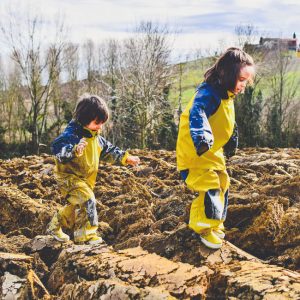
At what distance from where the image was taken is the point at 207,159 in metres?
3.62

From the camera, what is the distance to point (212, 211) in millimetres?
3584

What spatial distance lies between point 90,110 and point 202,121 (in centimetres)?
121

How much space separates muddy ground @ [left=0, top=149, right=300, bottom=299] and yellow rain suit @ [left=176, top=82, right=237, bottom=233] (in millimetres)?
206

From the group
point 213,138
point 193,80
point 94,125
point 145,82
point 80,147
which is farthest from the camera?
point 193,80

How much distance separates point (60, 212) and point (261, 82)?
3328 cm

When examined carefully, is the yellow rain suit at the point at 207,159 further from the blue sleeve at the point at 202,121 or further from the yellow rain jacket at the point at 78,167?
the yellow rain jacket at the point at 78,167

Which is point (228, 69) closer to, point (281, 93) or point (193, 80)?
point (281, 93)

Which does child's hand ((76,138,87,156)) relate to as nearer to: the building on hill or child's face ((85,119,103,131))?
child's face ((85,119,103,131))

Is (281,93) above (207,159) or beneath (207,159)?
beneath

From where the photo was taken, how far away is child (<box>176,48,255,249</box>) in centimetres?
354

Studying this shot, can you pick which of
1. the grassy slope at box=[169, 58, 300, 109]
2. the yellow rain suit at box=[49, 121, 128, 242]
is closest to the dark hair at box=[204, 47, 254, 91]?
the yellow rain suit at box=[49, 121, 128, 242]

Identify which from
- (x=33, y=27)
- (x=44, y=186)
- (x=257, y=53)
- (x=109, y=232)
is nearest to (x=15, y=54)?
(x=33, y=27)

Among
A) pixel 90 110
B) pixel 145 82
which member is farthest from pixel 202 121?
pixel 145 82

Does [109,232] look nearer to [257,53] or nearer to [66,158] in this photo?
[66,158]
